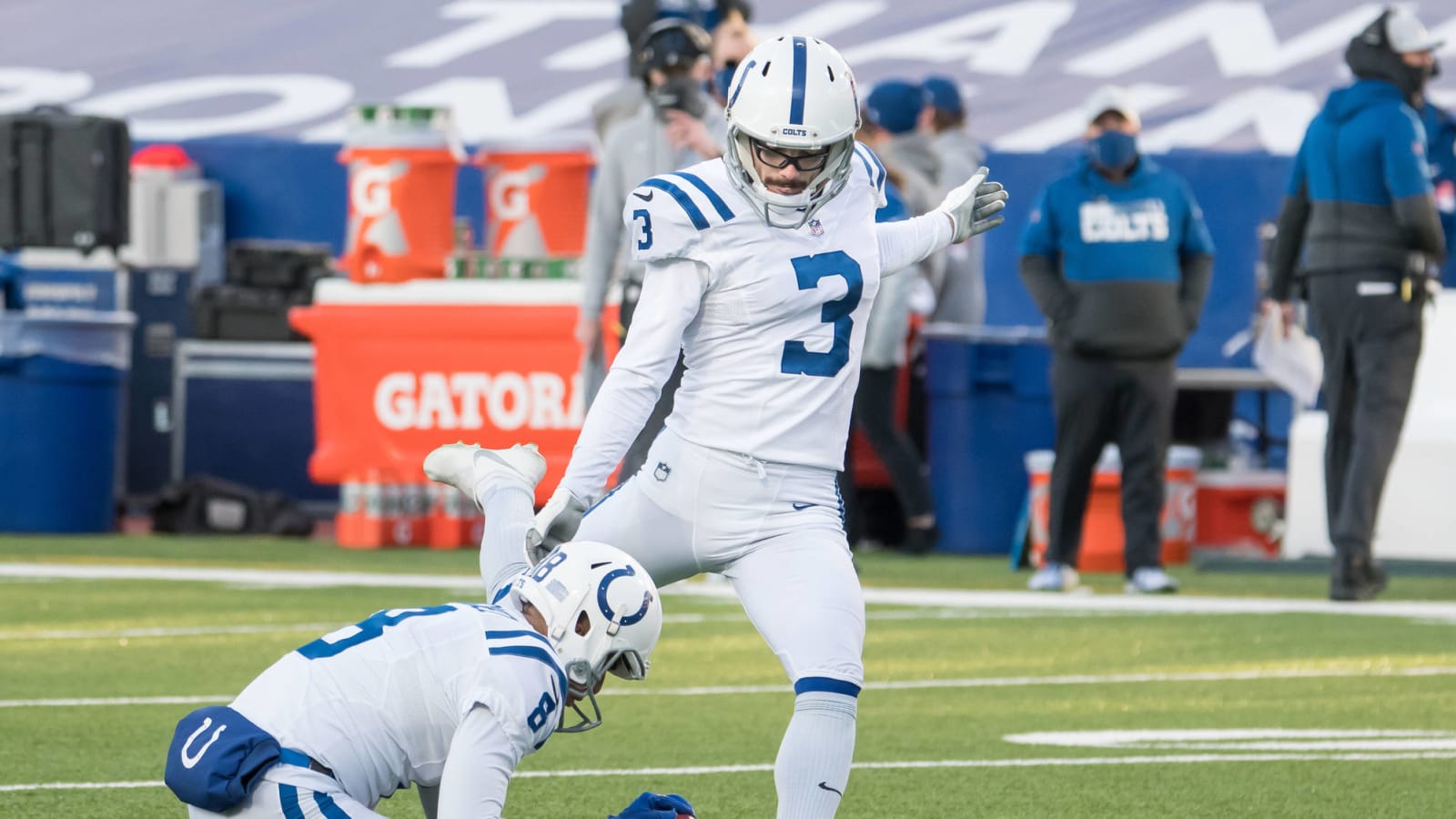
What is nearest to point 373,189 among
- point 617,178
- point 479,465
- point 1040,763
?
point 617,178

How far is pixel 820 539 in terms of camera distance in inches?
201

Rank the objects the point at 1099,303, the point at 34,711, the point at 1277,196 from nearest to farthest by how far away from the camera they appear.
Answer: the point at 34,711 → the point at 1099,303 → the point at 1277,196

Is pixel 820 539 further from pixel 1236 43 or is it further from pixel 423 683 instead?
pixel 1236 43

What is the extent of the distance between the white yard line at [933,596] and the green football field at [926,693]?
0.10ft

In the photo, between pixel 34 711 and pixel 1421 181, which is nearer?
pixel 34 711

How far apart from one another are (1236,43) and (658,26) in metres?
6.66

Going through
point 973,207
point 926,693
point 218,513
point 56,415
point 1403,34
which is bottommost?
point 218,513

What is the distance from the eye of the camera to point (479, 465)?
514 centimetres

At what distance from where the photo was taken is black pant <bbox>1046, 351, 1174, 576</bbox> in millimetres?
10500

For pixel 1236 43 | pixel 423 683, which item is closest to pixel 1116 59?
pixel 1236 43

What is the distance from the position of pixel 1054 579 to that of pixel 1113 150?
1.78m

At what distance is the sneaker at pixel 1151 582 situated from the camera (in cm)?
1049

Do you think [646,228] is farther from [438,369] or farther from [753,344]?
[438,369]

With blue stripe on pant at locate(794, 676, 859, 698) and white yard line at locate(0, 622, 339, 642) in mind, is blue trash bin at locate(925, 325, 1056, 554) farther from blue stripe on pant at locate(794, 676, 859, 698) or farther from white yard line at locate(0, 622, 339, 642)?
blue stripe on pant at locate(794, 676, 859, 698)
